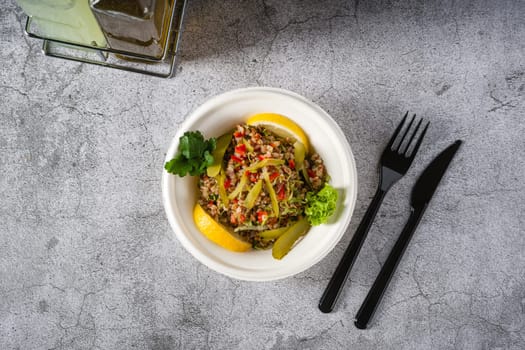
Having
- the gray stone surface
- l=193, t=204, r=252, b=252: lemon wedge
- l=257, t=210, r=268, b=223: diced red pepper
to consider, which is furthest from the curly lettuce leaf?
the gray stone surface

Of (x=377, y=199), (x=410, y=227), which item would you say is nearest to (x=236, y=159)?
(x=377, y=199)

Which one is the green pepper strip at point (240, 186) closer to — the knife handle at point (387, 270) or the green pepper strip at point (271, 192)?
the green pepper strip at point (271, 192)

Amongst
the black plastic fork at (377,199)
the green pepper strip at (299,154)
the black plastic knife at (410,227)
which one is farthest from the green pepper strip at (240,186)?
the black plastic knife at (410,227)

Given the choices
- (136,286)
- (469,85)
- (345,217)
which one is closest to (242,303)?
(136,286)

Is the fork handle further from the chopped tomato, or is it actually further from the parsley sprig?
the parsley sprig

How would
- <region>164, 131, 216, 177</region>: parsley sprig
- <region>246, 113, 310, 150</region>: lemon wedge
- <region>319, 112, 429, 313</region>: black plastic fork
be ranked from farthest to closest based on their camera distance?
<region>319, 112, 429, 313</region>: black plastic fork, <region>246, 113, 310, 150</region>: lemon wedge, <region>164, 131, 216, 177</region>: parsley sprig

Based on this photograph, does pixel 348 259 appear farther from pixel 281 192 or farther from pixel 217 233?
pixel 217 233

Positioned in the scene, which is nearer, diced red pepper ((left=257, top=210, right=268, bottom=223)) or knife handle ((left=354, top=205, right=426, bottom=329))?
diced red pepper ((left=257, top=210, right=268, bottom=223))
